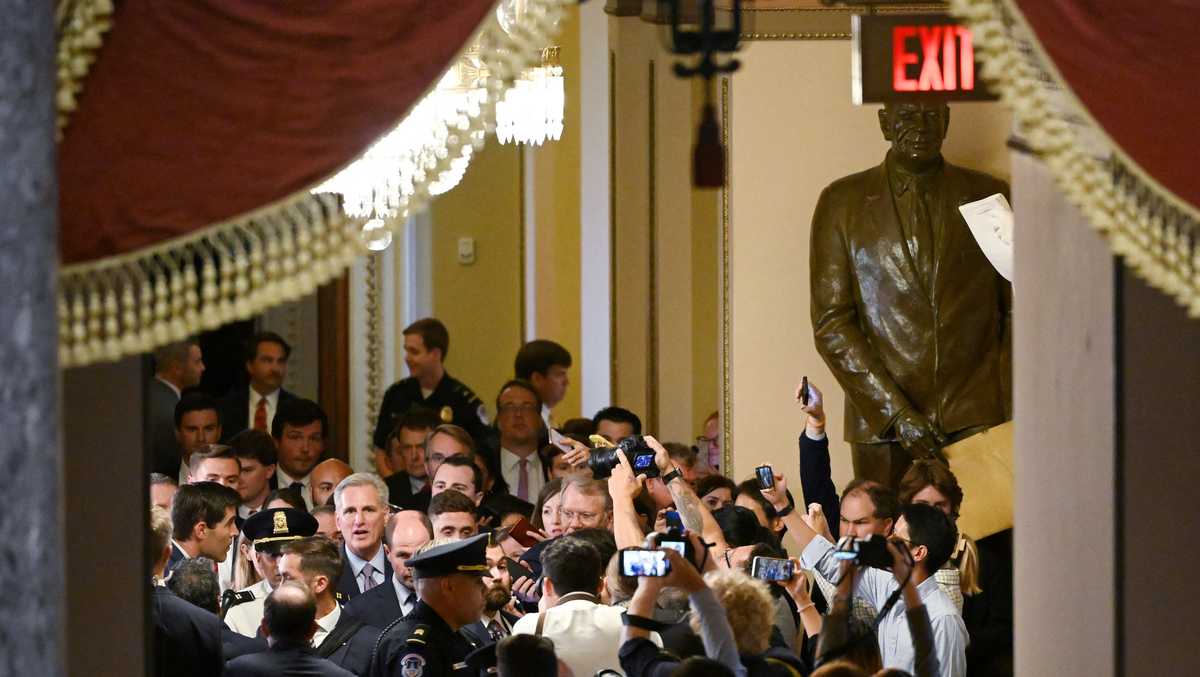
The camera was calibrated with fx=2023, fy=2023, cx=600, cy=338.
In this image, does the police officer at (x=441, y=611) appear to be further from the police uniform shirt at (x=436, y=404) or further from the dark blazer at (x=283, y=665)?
the police uniform shirt at (x=436, y=404)

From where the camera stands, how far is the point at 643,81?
11164mm

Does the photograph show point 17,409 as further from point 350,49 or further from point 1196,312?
point 1196,312

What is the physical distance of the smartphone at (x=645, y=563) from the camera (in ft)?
14.4

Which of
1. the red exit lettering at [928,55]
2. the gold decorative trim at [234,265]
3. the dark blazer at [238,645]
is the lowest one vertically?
the dark blazer at [238,645]

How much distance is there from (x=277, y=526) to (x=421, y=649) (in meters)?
1.46

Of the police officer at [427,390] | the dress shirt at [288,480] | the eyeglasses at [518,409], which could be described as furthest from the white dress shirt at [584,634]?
the police officer at [427,390]

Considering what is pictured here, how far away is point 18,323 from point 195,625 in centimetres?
219

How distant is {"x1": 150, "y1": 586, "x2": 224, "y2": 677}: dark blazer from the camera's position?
4828 mm

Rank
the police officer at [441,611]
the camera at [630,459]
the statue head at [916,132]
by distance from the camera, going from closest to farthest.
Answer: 1. the police officer at [441,611]
2. the camera at [630,459]
3. the statue head at [916,132]

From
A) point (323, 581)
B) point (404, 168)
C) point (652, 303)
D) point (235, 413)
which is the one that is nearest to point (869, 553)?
point (404, 168)

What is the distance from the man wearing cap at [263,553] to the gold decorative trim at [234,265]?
2.86 meters

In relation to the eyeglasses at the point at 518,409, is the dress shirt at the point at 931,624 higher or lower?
lower

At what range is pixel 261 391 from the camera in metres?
9.71

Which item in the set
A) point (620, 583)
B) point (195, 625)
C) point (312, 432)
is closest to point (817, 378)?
point (312, 432)
